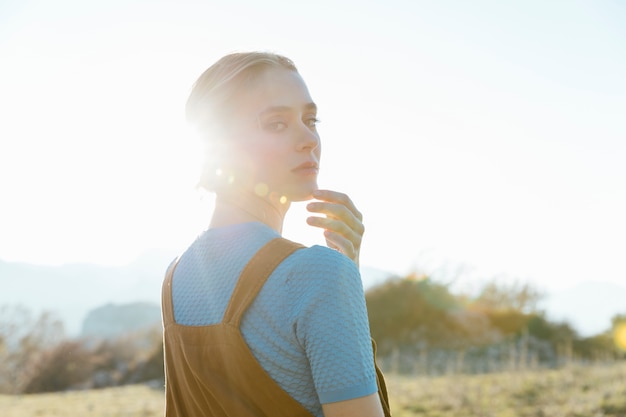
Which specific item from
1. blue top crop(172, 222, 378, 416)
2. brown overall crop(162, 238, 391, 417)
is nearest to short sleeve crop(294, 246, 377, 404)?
blue top crop(172, 222, 378, 416)

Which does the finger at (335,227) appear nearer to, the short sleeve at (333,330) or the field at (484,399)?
the short sleeve at (333,330)

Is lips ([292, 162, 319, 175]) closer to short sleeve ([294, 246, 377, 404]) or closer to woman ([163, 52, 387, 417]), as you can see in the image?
woman ([163, 52, 387, 417])

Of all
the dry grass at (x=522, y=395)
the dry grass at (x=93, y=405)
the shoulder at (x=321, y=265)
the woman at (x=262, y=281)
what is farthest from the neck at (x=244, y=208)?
the dry grass at (x=93, y=405)

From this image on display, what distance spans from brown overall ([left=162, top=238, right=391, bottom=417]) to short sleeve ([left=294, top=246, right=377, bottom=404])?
11 cm

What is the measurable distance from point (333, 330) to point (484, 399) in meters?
8.64

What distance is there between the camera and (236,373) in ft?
3.89

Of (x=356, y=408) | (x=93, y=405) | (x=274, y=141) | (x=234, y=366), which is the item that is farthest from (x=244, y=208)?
(x=93, y=405)

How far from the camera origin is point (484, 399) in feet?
28.7

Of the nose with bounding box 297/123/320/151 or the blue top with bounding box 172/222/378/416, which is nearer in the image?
the blue top with bounding box 172/222/378/416

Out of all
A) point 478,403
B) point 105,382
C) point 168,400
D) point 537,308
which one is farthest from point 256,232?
point 537,308

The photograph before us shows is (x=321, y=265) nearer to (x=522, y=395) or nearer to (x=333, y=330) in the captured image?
(x=333, y=330)

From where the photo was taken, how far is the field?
798cm

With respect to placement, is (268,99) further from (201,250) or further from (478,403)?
(478,403)

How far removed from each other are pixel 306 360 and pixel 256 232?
0.32 m
